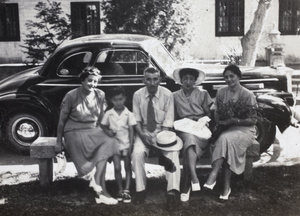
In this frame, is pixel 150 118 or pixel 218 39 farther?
pixel 218 39

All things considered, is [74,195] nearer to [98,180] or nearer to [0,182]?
[98,180]

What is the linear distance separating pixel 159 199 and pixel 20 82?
9.22ft

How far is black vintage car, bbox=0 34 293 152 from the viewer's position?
580 centimetres

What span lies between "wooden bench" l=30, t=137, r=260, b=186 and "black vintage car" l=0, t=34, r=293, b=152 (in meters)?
1.25

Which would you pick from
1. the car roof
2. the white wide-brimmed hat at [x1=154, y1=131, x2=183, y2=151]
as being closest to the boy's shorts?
the white wide-brimmed hat at [x1=154, y1=131, x2=183, y2=151]

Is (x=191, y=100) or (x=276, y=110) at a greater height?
(x=191, y=100)

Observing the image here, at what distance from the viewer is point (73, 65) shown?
5898 mm

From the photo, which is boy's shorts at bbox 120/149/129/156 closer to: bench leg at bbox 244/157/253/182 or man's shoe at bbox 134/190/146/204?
man's shoe at bbox 134/190/146/204

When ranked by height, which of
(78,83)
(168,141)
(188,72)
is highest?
(188,72)

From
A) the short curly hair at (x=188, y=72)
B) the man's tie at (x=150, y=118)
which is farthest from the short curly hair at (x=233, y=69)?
the man's tie at (x=150, y=118)

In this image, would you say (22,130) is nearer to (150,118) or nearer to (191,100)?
(150,118)

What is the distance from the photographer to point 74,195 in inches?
175

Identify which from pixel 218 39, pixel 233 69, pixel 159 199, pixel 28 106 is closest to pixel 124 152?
pixel 159 199

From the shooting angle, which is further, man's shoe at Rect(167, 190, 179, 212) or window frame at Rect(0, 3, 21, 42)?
window frame at Rect(0, 3, 21, 42)
